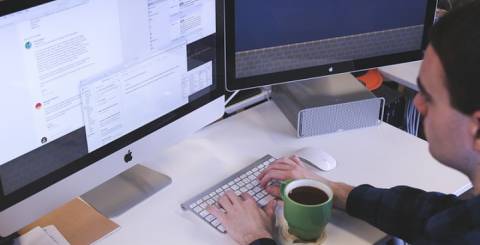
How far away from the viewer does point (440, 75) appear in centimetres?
97

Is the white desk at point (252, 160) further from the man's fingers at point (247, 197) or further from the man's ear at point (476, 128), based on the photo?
the man's ear at point (476, 128)

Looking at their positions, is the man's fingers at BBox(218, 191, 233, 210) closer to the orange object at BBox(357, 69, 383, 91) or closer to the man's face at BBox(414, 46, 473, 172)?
the man's face at BBox(414, 46, 473, 172)

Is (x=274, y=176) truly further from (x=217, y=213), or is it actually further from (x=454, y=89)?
(x=454, y=89)

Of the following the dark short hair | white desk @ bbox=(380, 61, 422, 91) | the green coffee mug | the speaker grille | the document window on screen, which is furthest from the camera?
white desk @ bbox=(380, 61, 422, 91)

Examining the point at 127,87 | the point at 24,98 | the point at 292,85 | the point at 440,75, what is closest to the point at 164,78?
the point at 127,87

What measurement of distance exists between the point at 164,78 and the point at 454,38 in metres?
0.61

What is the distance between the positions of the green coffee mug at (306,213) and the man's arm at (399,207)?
85 mm

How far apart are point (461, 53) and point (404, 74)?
0.98 meters

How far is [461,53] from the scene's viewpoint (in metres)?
0.92

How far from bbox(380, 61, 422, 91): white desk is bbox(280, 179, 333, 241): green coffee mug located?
73cm

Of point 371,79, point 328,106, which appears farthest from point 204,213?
point 371,79

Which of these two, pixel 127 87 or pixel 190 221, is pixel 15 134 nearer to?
pixel 127 87

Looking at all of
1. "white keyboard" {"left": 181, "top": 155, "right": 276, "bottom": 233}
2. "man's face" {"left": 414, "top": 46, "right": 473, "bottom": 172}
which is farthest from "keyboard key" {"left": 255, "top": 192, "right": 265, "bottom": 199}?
"man's face" {"left": 414, "top": 46, "right": 473, "bottom": 172}

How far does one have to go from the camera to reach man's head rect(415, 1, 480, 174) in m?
0.92
